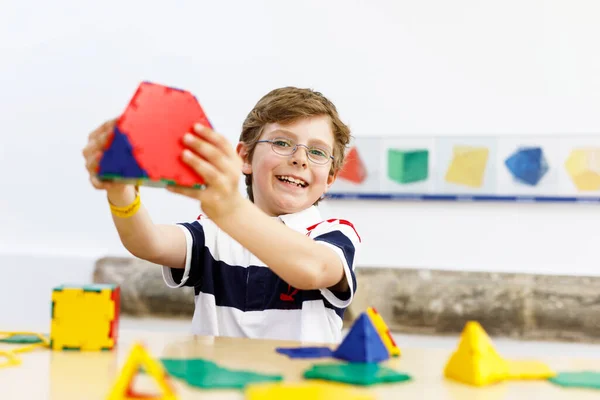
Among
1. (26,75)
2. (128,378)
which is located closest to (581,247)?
(128,378)

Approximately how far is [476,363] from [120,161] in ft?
1.50

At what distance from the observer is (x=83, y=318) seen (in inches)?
32.1

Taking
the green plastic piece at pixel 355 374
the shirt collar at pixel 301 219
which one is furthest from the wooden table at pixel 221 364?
the shirt collar at pixel 301 219

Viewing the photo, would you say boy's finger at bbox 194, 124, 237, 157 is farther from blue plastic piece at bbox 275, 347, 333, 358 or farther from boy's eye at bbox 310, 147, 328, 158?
boy's eye at bbox 310, 147, 328, 158

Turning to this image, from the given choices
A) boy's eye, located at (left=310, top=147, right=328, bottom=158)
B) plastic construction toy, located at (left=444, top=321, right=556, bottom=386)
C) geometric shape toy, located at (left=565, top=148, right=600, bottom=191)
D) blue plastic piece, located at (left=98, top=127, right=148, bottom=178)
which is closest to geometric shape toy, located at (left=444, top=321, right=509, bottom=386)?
plastic construction toy, located at (left=444, top=321, right=556, bottom=386)

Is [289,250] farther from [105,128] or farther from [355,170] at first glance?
[355,170]

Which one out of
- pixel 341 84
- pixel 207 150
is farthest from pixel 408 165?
pixel 207 150

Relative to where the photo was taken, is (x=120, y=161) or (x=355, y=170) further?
(x=355, y=170)

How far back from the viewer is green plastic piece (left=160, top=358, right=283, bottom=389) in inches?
23.1

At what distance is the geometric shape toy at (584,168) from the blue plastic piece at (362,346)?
66.5 inches

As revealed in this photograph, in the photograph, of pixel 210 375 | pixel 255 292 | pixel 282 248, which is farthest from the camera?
pixel 255 292

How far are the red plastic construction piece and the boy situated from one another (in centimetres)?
86

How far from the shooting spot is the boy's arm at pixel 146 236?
967 mm

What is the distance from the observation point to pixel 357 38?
7.49 ft
